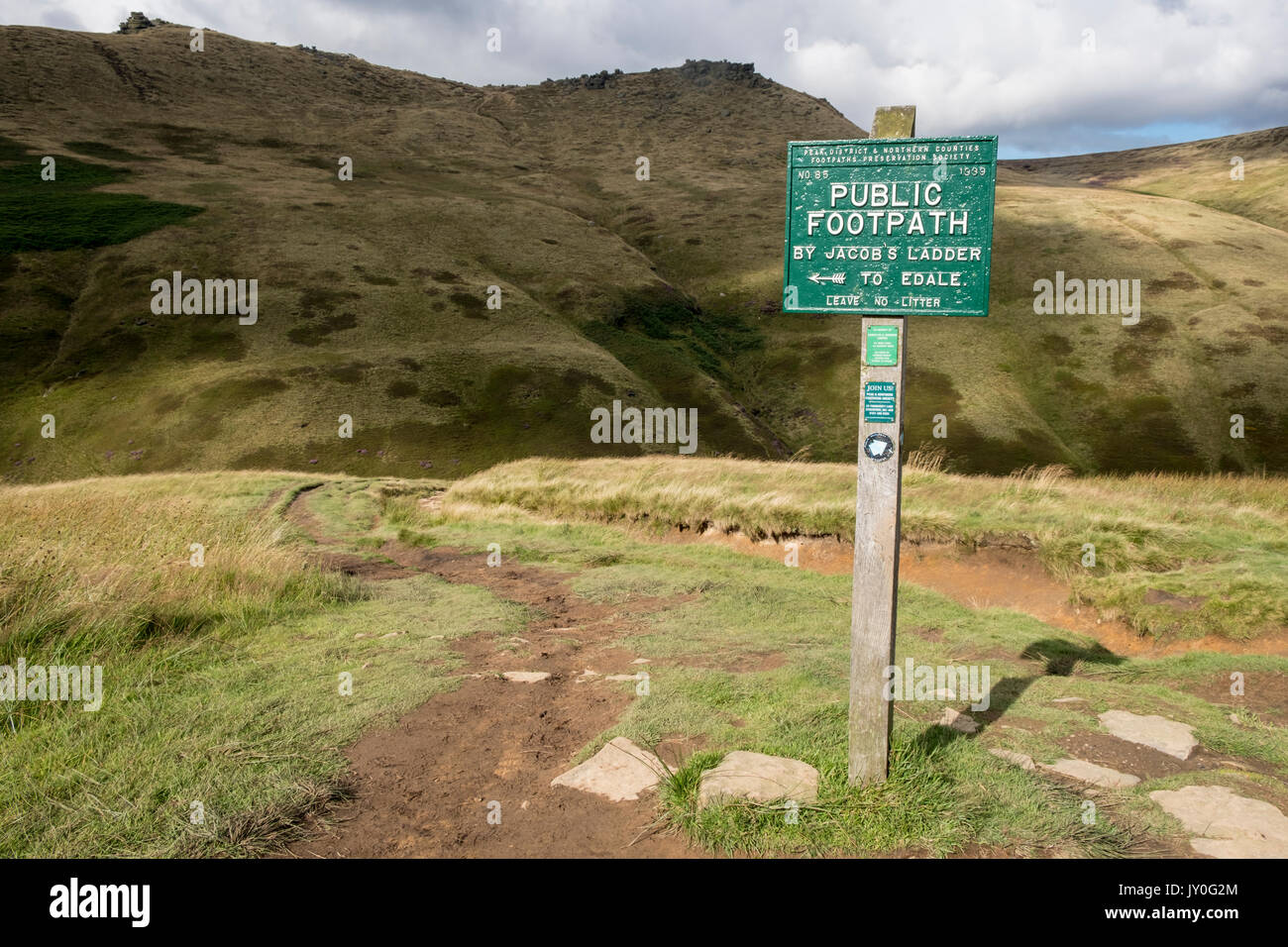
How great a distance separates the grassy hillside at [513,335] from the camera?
66000mm

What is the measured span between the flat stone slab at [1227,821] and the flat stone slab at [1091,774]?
0.82ft

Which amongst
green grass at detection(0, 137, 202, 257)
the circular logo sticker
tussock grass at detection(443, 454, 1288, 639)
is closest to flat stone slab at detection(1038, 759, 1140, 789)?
the circular logo sticker

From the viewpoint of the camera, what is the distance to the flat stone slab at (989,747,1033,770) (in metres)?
6.49

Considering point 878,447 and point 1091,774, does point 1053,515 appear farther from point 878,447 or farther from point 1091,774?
point 878,447

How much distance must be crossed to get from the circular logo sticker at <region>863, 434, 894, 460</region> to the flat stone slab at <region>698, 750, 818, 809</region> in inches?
102

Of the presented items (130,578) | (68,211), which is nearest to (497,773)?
(130,578)

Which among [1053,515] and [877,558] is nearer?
[877,558]

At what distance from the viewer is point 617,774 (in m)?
6.36

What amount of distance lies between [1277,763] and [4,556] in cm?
1324

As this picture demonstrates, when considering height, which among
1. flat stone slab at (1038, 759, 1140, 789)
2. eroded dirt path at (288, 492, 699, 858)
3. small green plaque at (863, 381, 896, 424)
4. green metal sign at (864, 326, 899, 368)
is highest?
green metal sign at (864, 326, 899, 368)

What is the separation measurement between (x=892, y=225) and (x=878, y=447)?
170cm

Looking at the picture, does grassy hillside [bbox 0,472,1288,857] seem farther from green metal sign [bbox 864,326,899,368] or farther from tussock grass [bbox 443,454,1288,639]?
green metal sign [bbox 864,326,899,368]

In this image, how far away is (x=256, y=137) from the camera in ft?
501

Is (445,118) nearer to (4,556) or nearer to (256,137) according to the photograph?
(256,137)
